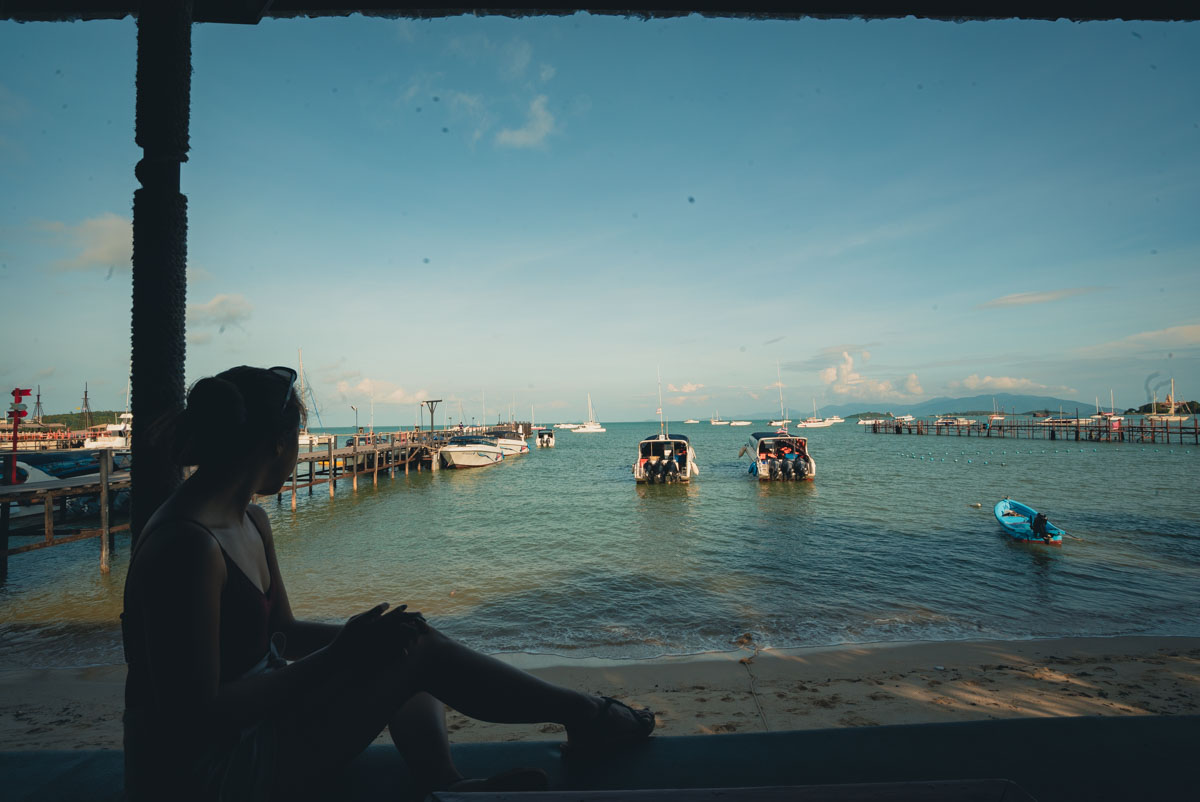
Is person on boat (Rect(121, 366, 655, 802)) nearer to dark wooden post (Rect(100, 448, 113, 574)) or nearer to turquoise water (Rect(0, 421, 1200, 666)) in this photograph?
turquoise water (Rect(0, 421, 1200, 666))

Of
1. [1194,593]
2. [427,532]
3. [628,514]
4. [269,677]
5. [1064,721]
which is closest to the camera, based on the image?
[269,677]

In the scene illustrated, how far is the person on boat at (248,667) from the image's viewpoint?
135 cm

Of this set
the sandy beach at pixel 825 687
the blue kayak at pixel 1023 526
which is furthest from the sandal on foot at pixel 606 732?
the blue kayak at pixel 1023 526

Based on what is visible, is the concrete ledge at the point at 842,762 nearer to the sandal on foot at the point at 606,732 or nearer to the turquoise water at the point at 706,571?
the sandal on foot at the point at 606,732

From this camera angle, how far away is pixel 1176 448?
50.8 m

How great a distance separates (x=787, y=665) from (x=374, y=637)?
6.75 meters

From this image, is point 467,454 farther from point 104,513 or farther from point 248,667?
point 248,667

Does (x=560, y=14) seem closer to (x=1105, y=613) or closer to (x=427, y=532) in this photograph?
(x=1105, y=613)

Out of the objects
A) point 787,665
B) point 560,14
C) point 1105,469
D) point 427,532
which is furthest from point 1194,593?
point 1105,469

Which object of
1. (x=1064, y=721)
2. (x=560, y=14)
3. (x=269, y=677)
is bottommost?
(x=1064, y=721)

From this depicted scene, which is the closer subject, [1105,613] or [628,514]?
[1105,613]

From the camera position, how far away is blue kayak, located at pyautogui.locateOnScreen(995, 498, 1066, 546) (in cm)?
1419

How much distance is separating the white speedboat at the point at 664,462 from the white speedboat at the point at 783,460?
162 inches

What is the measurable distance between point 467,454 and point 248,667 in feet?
144
